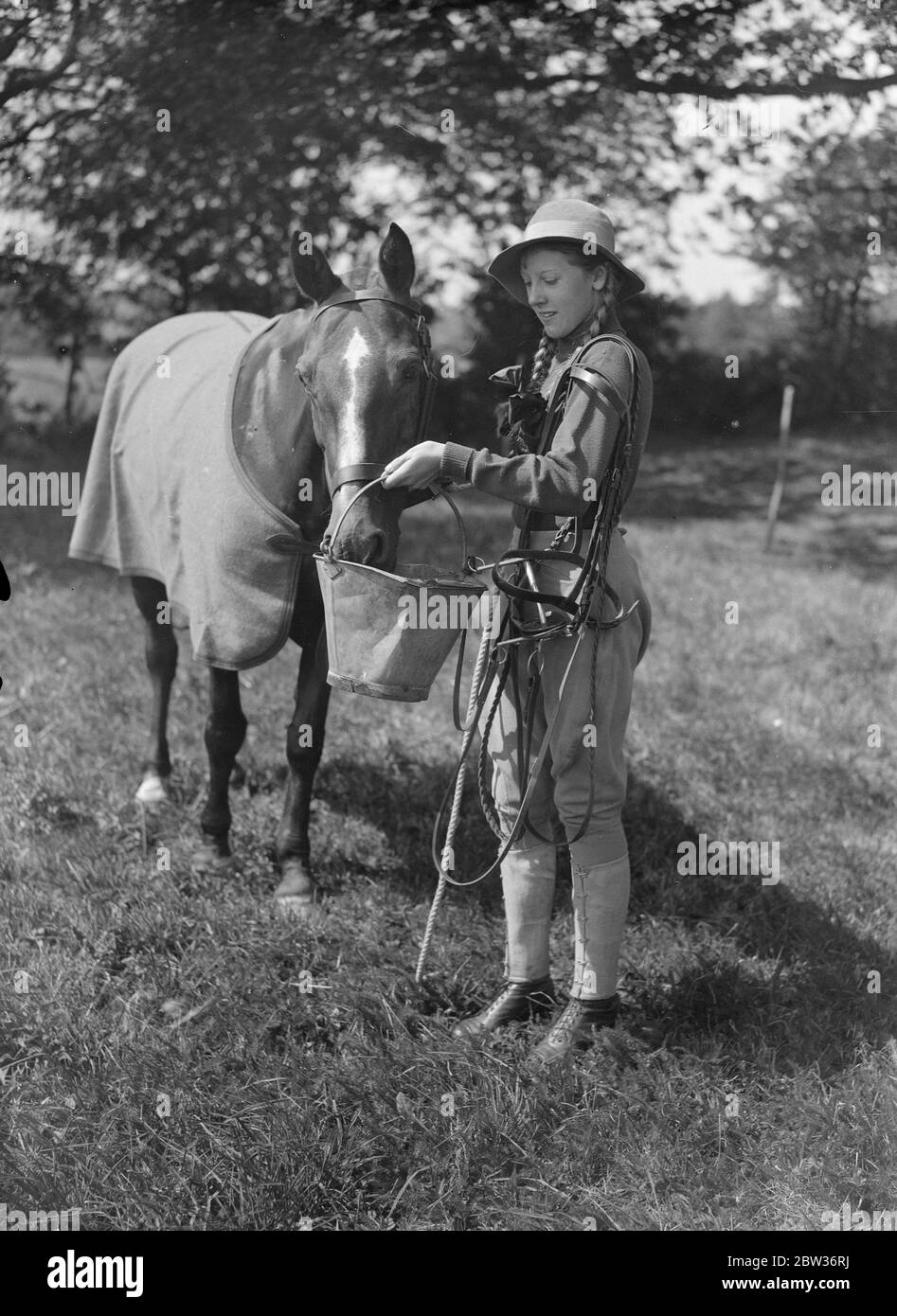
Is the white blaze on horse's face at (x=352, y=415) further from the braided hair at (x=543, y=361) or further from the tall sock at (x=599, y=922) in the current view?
the tall sock at (x=599, y=922)

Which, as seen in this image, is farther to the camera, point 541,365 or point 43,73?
point 43,73

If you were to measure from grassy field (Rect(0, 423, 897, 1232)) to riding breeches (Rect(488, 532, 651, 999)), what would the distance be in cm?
28

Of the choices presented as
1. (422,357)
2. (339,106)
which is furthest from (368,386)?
(339,106)

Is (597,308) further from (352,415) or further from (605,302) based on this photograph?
(352,415)

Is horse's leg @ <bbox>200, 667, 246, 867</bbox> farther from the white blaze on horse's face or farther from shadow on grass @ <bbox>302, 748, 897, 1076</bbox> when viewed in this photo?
the white blaze on horse's face

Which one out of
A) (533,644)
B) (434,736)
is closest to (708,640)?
(434,736)

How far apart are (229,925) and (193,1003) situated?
1.25 ft

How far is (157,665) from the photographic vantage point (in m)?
5.34

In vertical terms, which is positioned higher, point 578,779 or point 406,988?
point 578,779

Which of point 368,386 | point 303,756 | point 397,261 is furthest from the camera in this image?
point 303,756

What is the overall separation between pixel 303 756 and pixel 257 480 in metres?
1.05

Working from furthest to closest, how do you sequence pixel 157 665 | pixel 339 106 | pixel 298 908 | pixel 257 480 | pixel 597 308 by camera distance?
1. pixel 339 106
2. pixel 157 665
3. pixel 298 908
4. pixel 257 480
5. pixel 597 308

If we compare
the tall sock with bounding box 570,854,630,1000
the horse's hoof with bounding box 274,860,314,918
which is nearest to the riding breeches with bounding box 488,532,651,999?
the tall sock with bounding box 570,854,630,1000
